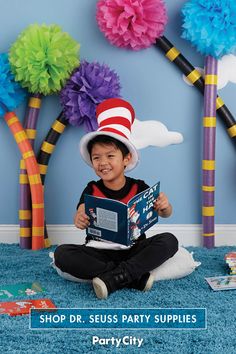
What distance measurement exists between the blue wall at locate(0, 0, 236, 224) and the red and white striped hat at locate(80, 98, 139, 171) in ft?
1.71

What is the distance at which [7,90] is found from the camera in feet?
7.43

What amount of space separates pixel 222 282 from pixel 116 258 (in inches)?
14.1

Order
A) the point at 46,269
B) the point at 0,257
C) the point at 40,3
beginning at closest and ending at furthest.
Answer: the point at 46,269
the point at 0,257
the point at 40,3

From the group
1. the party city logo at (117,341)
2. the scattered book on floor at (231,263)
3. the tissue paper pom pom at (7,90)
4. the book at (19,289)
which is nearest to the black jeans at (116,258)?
the book at (19,289)

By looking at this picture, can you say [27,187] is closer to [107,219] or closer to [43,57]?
[43,57]

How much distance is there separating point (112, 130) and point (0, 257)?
0.76 m

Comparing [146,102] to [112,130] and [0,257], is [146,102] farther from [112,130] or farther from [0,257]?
[0,257]

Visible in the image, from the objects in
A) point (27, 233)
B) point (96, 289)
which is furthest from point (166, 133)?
point (96, 289)

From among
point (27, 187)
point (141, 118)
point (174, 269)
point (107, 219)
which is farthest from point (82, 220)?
point (141, 118)

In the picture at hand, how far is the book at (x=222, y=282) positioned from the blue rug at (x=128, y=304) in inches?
0.9

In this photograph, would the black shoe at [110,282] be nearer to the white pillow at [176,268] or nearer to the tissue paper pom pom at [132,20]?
the white pillow at [176,268]

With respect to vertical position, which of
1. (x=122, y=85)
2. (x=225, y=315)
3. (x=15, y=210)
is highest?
(x=122, y=85)

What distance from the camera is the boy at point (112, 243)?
1.80 metres

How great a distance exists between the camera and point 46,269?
2074 millimetres
